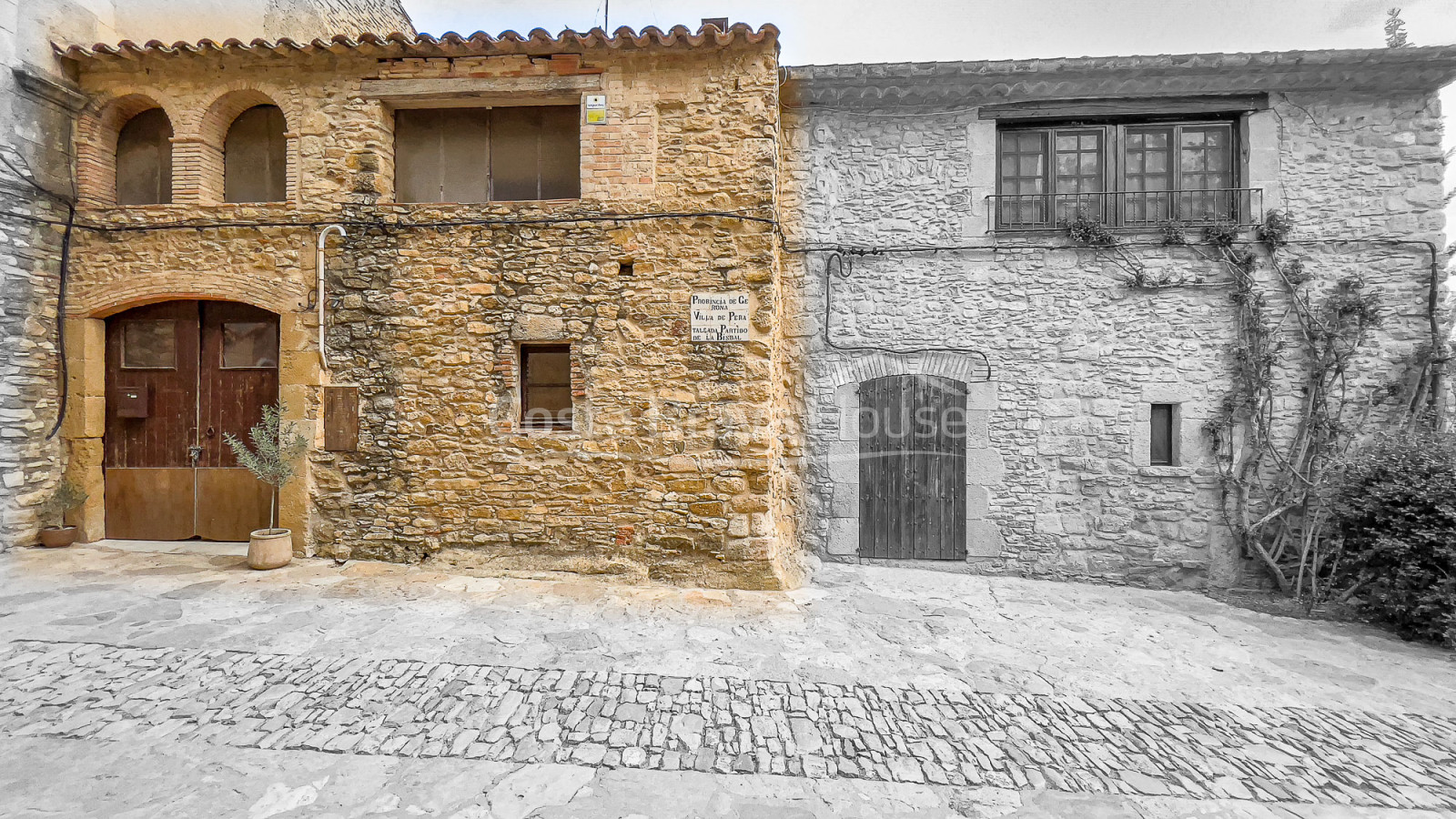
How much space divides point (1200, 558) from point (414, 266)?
8.01 metres

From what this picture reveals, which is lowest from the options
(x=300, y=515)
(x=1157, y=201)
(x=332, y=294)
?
(x=300, y=515)

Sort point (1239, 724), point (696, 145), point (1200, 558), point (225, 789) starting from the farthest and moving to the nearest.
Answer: point (1200, 558) → point (696, 145) → point (1239, 724) → point (225, 789)

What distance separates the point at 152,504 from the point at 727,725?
6.25m

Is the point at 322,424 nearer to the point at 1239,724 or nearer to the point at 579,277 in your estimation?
the point at 579,277

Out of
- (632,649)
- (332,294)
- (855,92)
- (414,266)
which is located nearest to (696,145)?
(855,92)

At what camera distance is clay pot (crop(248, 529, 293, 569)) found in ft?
16.1

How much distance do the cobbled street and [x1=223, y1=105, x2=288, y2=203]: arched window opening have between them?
3548 mm

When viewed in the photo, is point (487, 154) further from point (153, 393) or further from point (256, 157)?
point (153, 393)

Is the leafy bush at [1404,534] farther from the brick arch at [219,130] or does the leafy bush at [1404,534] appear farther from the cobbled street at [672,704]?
the brick arch at [219,130]

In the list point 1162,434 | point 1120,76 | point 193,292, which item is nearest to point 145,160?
point 193,292

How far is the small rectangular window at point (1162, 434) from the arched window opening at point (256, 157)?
29.2ft

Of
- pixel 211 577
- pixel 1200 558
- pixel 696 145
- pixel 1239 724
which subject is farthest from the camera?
pixel 1200 558

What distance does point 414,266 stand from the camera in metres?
5.12

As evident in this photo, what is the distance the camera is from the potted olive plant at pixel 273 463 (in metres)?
4.87
